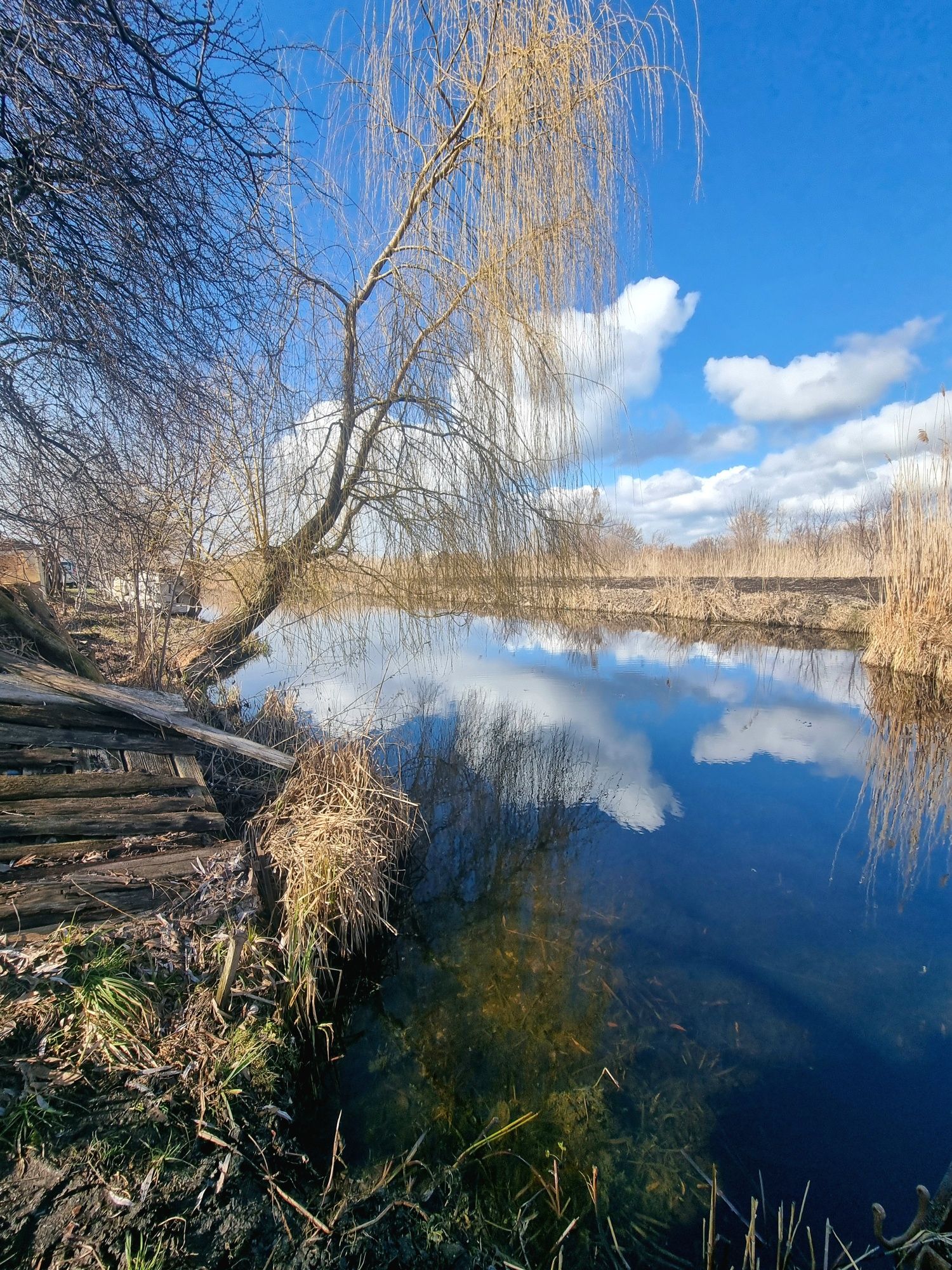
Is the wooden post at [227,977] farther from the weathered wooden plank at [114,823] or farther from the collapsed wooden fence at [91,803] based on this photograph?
the weathered wooden plank at [114,823]

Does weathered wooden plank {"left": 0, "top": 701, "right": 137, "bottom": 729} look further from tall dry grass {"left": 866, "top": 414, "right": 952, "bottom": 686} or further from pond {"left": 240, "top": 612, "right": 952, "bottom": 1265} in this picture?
tall dry grass {"left": 866, "top": 414, "right": 952, "bottom": 686}

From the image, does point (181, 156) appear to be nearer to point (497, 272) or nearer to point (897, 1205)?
point (497, 272)

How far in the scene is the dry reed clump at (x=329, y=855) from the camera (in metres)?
2.61

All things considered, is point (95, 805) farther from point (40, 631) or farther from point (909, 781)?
point (909, 781)

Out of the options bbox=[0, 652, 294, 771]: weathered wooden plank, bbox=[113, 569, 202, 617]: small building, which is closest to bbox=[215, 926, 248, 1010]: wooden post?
bbox=[0, 652, 294, 771]: weathered wooden plank

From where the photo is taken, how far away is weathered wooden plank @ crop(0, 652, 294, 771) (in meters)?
2.93

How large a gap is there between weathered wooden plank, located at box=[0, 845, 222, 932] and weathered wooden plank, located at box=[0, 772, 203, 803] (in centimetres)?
37

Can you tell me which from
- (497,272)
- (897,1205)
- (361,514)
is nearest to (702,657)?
(361,514)

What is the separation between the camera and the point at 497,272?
358 cm

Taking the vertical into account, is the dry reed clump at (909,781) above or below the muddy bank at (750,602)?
below

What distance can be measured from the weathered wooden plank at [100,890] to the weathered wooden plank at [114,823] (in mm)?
132

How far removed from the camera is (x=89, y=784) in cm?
249

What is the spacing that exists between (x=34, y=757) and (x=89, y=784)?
337mm

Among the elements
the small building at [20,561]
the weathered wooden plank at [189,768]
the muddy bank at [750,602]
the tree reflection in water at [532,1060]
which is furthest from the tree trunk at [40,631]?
the muddy bank at [750,602]
